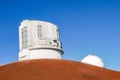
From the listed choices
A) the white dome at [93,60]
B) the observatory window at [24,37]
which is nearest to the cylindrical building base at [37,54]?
the observatory window at [24,37]

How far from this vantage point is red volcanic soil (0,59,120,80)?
94.4ft

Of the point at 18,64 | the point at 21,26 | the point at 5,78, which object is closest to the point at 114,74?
the point at 18,64

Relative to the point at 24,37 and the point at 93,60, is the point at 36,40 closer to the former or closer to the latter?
the point at 24,37

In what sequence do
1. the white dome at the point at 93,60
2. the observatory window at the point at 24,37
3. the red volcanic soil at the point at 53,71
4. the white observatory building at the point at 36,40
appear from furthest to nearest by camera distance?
the observatory window at the point at 24,37, the white observatory building at the point at 36,40, the white dome at the point at 93,60, the red volcanic soil at the point at 53,71

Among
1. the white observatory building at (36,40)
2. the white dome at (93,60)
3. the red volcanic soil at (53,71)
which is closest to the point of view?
the red volcanic soil at (53,71)

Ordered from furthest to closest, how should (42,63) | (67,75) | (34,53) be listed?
(34,53) < (42,63) < (67,75)

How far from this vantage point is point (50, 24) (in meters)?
60.5

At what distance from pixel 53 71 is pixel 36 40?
2842 centimetres

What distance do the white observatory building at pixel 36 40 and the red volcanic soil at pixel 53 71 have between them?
79.6ft

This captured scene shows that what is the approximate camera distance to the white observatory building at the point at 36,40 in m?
58.5

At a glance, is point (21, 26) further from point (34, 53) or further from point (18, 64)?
point (18, 64)

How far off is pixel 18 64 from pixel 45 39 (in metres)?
26.1

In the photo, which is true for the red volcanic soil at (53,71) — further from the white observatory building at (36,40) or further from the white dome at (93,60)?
the white observatory building at (36,40)

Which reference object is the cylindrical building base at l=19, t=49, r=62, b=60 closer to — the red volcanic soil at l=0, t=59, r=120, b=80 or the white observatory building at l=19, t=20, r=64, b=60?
the white observatory building at l=19, t=20, r=64, b=60
